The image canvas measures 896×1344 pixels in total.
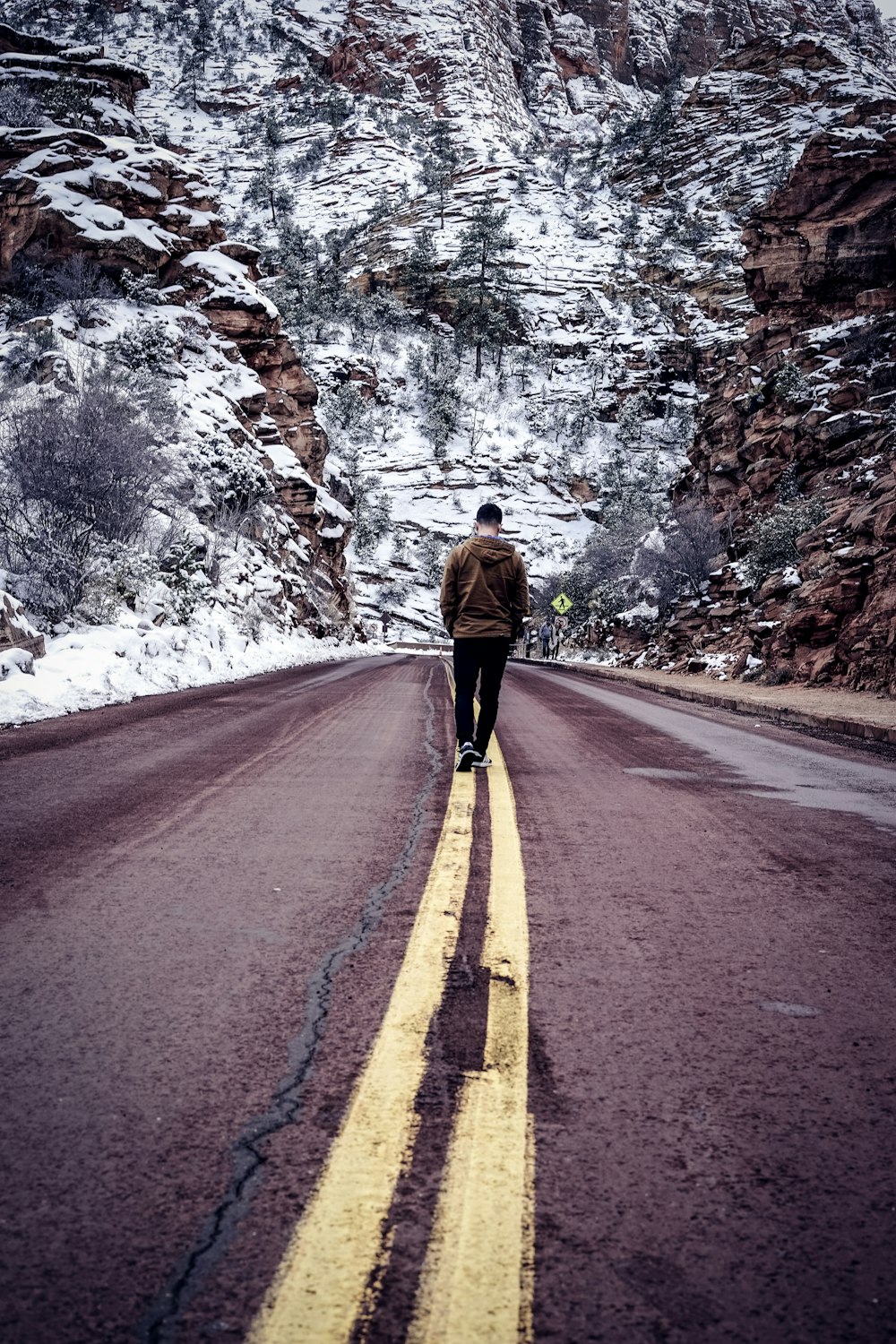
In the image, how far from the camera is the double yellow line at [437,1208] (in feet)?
3.67

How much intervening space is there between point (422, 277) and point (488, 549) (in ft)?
294

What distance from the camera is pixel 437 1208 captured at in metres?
1.36

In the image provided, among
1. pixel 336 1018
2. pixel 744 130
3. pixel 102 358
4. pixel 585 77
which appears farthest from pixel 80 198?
pixel 585 77

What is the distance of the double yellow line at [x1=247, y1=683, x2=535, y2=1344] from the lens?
1.12 m

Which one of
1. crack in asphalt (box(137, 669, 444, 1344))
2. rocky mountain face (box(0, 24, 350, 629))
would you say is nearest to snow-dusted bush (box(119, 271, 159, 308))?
rocky mountain face (box(0, 24, 350, 629))

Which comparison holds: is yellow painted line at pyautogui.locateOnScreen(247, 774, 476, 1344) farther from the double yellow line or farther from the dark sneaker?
the dark sneaker

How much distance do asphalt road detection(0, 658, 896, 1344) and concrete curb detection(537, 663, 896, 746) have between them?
650cm

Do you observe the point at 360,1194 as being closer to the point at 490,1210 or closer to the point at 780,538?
the point at 490,1210

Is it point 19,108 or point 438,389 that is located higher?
point 438,389

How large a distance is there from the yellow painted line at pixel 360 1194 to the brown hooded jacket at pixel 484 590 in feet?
12.5

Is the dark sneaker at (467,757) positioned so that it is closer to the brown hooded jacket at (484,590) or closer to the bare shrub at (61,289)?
the brown hooded jacket at (484,590)

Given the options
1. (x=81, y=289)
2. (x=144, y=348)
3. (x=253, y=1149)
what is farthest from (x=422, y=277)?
(x=253, y=1149)

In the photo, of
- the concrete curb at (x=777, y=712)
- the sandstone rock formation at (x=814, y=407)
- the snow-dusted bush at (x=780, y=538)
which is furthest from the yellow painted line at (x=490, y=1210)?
the snow-dusted bush at (x=780, y=538)

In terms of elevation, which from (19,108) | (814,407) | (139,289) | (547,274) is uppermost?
(547,274)
